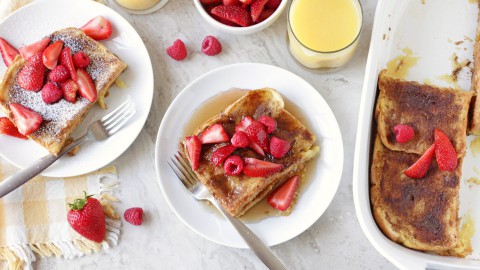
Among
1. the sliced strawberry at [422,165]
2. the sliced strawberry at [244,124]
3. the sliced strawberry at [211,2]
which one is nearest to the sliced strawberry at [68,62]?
the sliced strawberry at [211,2]

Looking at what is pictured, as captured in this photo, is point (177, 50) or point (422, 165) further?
point (177, 50)

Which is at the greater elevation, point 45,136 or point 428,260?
point 45,136

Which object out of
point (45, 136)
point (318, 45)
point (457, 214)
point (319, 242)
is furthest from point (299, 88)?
point (45, 136)

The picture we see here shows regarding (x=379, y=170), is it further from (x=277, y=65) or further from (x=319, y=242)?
(x=277, y=65)

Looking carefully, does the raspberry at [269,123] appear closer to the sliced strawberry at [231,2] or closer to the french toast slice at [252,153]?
the french toast slice at [252,153]

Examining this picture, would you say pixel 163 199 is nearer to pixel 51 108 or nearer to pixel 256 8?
pixel 51 108

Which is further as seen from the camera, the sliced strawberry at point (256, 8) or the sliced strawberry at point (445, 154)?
the sliced strawberry at point (256, 8)

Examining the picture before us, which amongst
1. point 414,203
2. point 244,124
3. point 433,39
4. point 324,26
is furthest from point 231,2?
point 414,203

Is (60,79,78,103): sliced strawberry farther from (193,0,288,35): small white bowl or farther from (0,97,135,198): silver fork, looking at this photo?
(193,0,288,35): small white bowl
